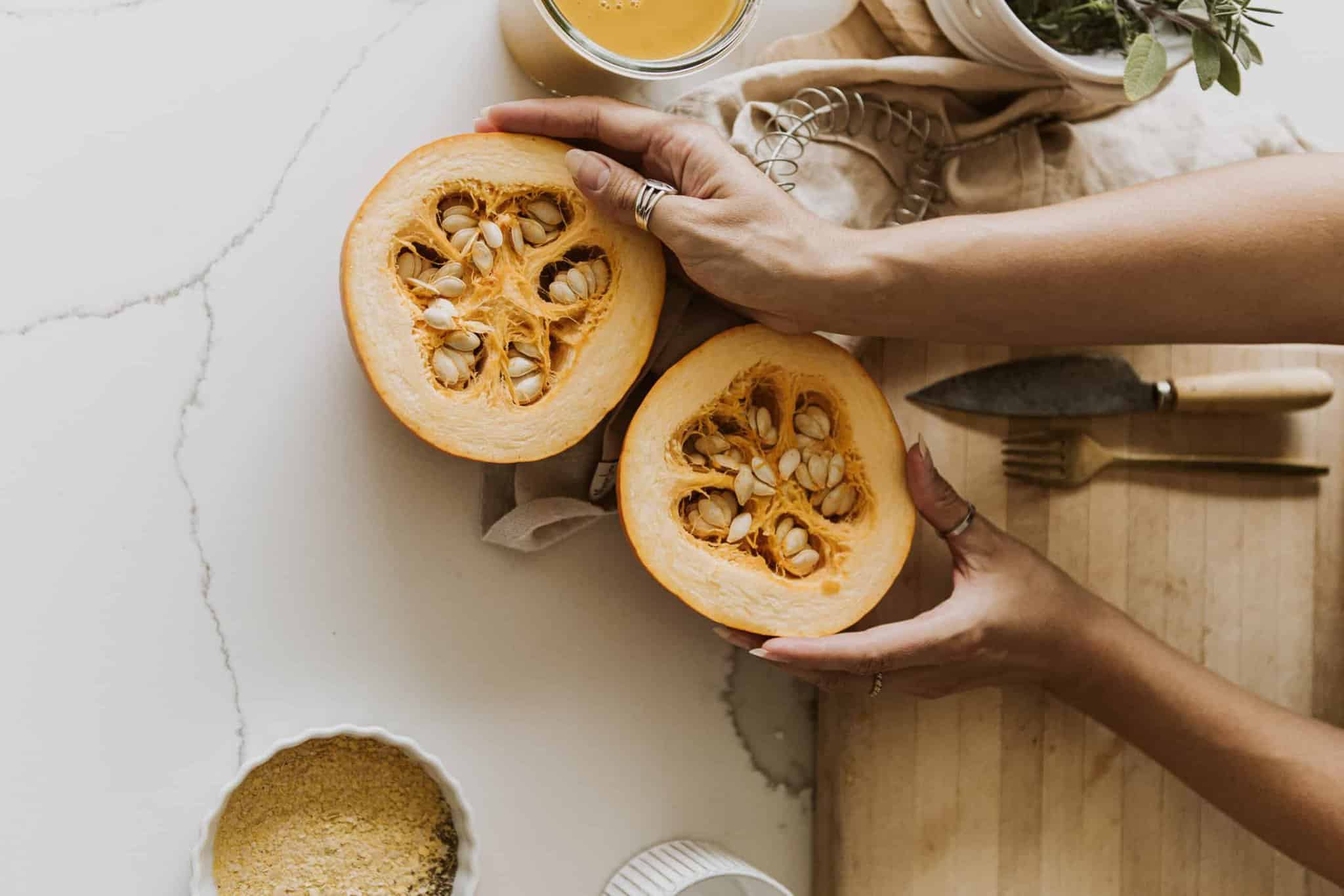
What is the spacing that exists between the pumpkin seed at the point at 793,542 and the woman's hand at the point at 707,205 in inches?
6.4

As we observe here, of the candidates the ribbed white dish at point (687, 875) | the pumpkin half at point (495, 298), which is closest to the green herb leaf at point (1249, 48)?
the pumpkin half at point (495, 298)

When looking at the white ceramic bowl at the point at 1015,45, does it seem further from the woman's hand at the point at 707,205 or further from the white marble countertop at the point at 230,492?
the white marble countertop at the point at 230,492

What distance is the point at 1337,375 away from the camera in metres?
1.05

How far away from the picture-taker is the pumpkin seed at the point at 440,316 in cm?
83

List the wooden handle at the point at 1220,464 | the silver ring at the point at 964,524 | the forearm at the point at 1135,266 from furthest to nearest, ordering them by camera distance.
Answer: the wooden handle at the point at 1220,464 → the silver ring at the point at 964,524 → the forearm at the point at 1135,266

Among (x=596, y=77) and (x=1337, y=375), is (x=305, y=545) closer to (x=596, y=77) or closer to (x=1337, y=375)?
(x=596, y=77)

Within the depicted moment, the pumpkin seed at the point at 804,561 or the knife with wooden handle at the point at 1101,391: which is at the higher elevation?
the knife with wooden handle at the point at 1101,391

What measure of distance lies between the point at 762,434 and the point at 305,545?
0.39 meters

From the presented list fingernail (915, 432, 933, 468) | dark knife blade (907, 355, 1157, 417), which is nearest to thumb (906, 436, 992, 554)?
fingernail (915, 432, 933, 468)

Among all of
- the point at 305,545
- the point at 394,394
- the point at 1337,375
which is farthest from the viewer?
the point at 1337,375

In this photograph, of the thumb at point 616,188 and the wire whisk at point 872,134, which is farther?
the wire whisk at point 872,134

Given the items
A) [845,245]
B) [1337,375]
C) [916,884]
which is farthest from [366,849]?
[1337,375]

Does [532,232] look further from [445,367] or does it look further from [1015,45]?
[1015,45]

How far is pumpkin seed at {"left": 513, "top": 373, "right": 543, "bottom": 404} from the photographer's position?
0.85 meters
